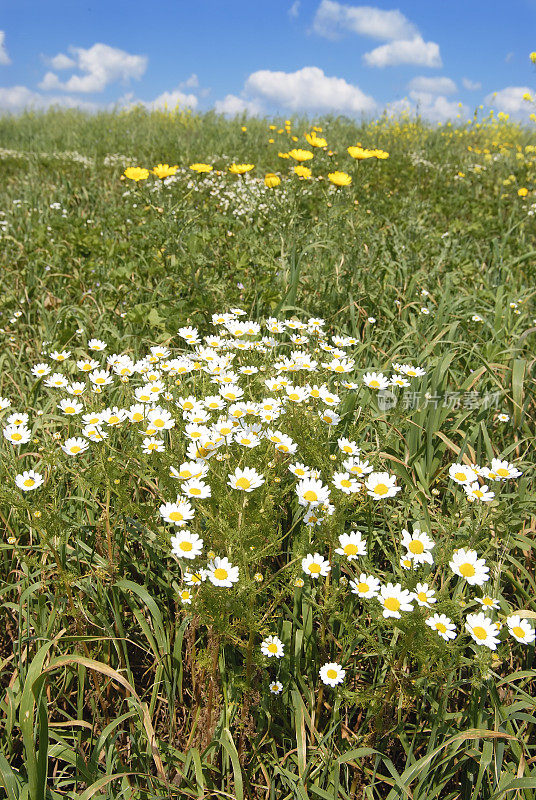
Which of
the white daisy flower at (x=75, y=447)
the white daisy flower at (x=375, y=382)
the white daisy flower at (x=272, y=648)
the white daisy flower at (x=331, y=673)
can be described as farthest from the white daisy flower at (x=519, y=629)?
the white daisy flower at (x=75, y=447)

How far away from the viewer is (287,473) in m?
1.57

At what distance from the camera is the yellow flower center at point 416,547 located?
3.96ft

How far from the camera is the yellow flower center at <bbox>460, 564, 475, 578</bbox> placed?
3.89 ft

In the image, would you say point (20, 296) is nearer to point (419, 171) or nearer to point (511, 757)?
point (511, 757)

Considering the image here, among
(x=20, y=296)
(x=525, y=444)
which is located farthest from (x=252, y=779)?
(x=20, y=296)

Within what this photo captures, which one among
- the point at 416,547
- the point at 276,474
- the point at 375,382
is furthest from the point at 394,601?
the point at 375,382

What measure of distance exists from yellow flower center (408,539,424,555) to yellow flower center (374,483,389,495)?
194 mm

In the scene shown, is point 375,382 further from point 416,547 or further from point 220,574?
point 220,574

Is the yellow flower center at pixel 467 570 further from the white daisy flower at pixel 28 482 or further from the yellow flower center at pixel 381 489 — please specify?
the white daisy flower at pixel 28 482

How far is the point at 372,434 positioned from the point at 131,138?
25.7 feet

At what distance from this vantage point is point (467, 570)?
1192 millimetres

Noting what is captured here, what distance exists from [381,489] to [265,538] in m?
0.33

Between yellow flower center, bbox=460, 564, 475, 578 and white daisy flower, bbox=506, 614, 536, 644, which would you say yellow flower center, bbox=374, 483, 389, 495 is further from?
white daisy flower, bbox=506, 614, 536, 644

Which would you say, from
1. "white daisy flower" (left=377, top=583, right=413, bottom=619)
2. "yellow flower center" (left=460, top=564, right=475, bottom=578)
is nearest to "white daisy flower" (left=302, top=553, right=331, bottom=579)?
"white daisy flower" (left=377, top=583, right=413, bottom=619)
